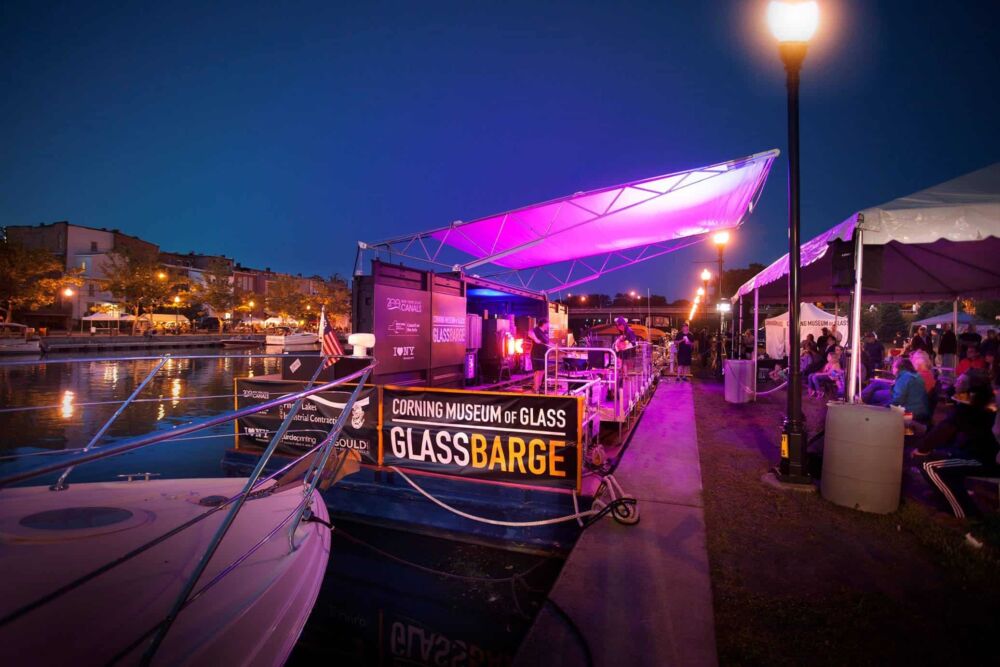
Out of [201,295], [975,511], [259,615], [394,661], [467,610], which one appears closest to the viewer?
[259,615]

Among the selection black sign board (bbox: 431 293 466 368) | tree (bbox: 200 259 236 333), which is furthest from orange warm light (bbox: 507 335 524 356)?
tree (bbox: 200 259 236 333)

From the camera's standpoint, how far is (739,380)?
39.6 ft

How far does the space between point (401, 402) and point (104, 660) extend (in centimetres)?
408

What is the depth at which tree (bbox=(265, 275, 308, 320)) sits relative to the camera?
2564 inches

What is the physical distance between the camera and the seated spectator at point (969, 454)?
4.77 meters

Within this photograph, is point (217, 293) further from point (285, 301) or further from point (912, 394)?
point (912, 394)

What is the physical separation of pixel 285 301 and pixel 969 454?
230 feet

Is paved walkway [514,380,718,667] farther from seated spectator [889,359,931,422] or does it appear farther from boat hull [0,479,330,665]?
seated spectator [889,359,931,422]

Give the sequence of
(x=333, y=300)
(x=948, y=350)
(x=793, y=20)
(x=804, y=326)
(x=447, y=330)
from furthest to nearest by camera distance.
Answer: (x=333, y=300) < (x=804, y=326) < (x=948, y=350) < (x=447, y=330) < (x=793, y=20)

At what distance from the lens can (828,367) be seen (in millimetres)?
12766

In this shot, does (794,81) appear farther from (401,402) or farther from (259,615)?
(259,615)

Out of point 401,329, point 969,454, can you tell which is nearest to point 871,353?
point 969,454

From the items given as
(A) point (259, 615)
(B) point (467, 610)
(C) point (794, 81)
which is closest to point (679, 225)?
(C) point (794, 81)

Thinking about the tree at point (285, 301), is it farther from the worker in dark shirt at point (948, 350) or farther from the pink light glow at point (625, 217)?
the worker in dark shirt at point (948, 350)
